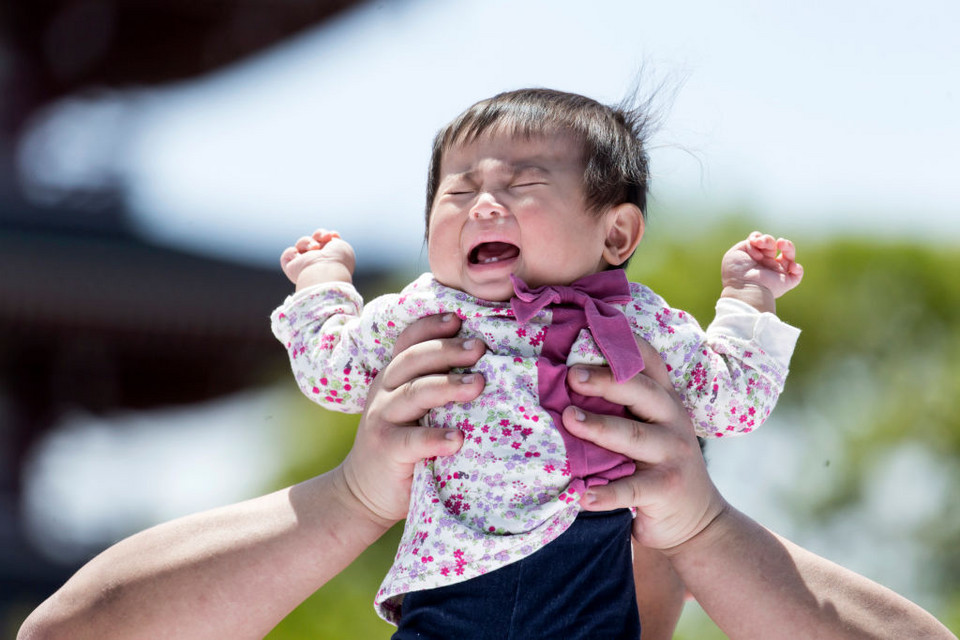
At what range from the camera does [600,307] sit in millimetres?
1355

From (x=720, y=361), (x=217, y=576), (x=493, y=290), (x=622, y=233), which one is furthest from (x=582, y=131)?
(x=217, y=576)

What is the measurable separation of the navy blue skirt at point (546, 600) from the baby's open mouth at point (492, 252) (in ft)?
1.10

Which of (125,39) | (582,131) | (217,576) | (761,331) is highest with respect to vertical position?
(582,131)

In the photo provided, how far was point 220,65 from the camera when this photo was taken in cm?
620

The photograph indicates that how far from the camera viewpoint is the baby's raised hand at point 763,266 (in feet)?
5.08

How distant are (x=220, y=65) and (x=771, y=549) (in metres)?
5.45

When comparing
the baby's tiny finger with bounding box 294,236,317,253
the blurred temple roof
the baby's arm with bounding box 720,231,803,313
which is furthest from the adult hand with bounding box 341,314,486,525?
the blurred temple roof

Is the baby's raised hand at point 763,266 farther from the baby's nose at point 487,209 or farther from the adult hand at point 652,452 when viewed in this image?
the baby's nose at point 487,209

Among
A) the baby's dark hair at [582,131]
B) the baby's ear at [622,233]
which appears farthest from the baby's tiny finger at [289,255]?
the baby's ear at [622,233]

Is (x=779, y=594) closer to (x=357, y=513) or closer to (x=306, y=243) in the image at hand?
(x=357, y=513)

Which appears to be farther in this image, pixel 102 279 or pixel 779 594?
pixel 102 279

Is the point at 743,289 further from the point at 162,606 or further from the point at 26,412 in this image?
the point at 26,412

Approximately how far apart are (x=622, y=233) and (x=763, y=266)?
0.82 ft

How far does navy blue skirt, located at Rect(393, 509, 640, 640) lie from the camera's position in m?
1.25
